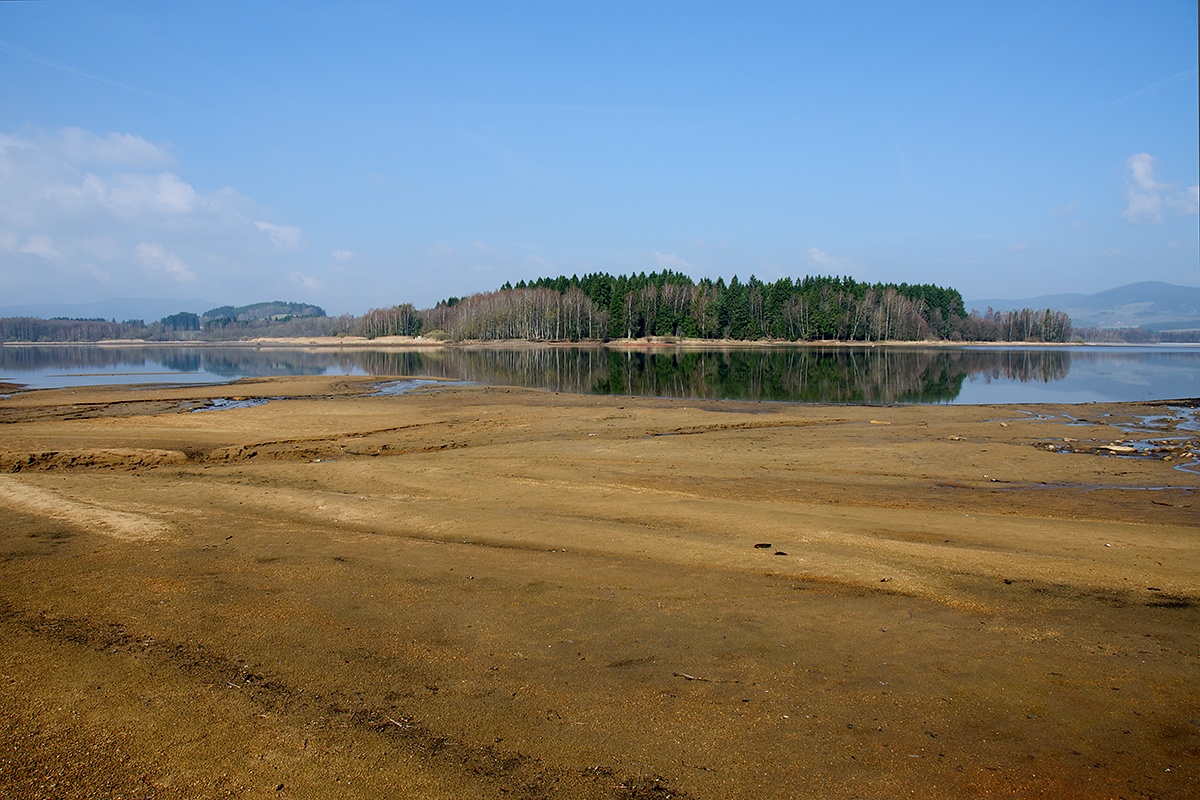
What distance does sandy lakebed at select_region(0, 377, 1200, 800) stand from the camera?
15.4 feet

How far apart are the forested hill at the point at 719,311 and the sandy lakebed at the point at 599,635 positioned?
4485 inches

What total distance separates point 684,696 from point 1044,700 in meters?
2.94

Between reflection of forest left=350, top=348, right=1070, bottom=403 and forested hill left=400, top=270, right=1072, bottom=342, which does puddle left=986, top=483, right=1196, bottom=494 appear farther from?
forested hill left=400, top=270, right=1072, bottom=342

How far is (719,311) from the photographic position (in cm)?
12812

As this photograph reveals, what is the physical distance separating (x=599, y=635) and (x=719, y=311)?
12481 centimetres

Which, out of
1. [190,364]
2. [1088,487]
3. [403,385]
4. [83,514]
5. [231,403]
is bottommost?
[1088,487]

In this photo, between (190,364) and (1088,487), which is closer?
(1088,487)

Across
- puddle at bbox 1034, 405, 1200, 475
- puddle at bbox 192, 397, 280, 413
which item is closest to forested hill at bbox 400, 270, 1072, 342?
puddle at bbox 192, 397, 280, 413

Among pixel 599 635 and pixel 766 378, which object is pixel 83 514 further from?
pixel 766 378

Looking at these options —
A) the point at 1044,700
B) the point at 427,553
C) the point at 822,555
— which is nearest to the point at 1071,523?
the point at 822,555

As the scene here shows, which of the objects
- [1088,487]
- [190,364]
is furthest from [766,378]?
[190,364]

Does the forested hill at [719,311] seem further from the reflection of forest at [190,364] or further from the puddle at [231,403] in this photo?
the puddle at [231,403]

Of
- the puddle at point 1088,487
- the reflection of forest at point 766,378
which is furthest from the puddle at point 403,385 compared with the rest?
the puddle at point 1088,487

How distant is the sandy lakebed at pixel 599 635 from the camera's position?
15.4ft
